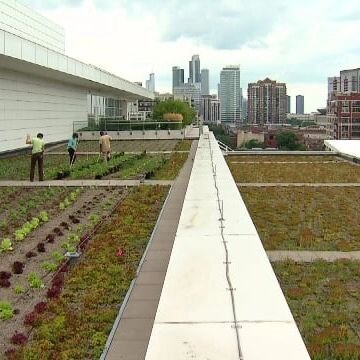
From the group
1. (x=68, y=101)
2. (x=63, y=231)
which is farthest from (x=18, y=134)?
(x=63, y=231)

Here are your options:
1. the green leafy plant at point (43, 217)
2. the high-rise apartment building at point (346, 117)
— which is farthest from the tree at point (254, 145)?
the green leafy plant at point (43, 217)

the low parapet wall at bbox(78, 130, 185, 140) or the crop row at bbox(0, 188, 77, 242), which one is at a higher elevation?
the low parapet wall at bbox(78, 130, 185, 140)

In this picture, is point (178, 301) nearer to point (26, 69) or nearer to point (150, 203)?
point (150, 203)

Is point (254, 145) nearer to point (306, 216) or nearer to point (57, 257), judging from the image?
point (306, 216)

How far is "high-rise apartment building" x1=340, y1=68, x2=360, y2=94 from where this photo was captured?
450ft

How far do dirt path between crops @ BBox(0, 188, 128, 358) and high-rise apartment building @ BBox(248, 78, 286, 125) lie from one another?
133 m

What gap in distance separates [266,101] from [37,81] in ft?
386

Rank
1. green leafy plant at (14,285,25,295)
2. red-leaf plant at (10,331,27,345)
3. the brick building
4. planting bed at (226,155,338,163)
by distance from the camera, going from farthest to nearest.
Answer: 1. the brick building
2. planting bed at (226,155,338,163)
3. green leafy plant at (14,285,25,295)
4. red-leaf plant at (10,331,27,345)

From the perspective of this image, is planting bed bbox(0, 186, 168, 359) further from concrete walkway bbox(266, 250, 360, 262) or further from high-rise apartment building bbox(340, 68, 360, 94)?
high-rise apartment building bbox(340, 68, 360, 94)

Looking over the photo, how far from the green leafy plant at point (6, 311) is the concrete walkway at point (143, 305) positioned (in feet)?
3.75

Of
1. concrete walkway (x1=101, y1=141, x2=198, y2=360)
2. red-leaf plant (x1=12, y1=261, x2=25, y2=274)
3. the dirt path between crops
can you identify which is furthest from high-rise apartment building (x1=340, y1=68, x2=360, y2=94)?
red-leaf plant (x1=12, y1=261, x2=25, y2=274)

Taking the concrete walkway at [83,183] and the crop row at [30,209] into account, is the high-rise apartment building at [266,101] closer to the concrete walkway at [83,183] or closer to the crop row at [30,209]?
the concrete walkway at [83,183]

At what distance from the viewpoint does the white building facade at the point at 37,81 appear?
24.2 meters

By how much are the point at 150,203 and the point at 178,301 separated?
799cm
